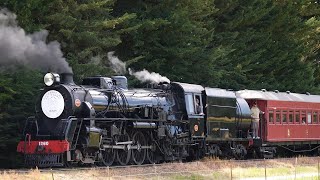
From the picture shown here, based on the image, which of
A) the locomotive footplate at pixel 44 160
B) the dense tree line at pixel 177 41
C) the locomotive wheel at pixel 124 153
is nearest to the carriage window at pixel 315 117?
the dense tree line at pixel 177 41

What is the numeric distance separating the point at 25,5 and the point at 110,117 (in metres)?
4.78

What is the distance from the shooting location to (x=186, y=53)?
2664 cm

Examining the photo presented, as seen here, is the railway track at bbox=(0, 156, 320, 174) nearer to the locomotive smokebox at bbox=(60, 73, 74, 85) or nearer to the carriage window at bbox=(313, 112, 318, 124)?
the locomotive smokebox at bbox=(60, 73, 74, 85)

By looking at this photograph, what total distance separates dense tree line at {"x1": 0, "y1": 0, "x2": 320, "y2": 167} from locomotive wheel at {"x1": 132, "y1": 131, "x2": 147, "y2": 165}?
3583mm

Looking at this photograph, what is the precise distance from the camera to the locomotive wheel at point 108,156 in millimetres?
18422

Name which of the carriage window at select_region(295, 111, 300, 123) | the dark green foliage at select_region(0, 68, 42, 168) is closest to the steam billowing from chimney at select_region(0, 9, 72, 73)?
the dark green foliage at select_region(0, 68, 42, 168)

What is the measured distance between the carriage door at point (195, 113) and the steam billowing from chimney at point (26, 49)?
15.6 feet

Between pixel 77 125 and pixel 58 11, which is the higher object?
pixel 58 11

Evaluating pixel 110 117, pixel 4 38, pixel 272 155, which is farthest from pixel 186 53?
pixel 4 38

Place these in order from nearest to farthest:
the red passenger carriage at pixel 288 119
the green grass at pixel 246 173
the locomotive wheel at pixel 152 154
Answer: the green grass at pixel 246 173, the locomotive wheel at pixel 152 154, the red passenger carriage at pixel 288 119

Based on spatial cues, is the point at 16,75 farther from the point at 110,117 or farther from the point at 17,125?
the point at 110,117

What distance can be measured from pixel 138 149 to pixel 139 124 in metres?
0.91

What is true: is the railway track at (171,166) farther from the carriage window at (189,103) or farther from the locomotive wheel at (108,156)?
the carriage window at (189,103)

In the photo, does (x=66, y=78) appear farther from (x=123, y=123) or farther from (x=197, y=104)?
(x=197, y=104)
